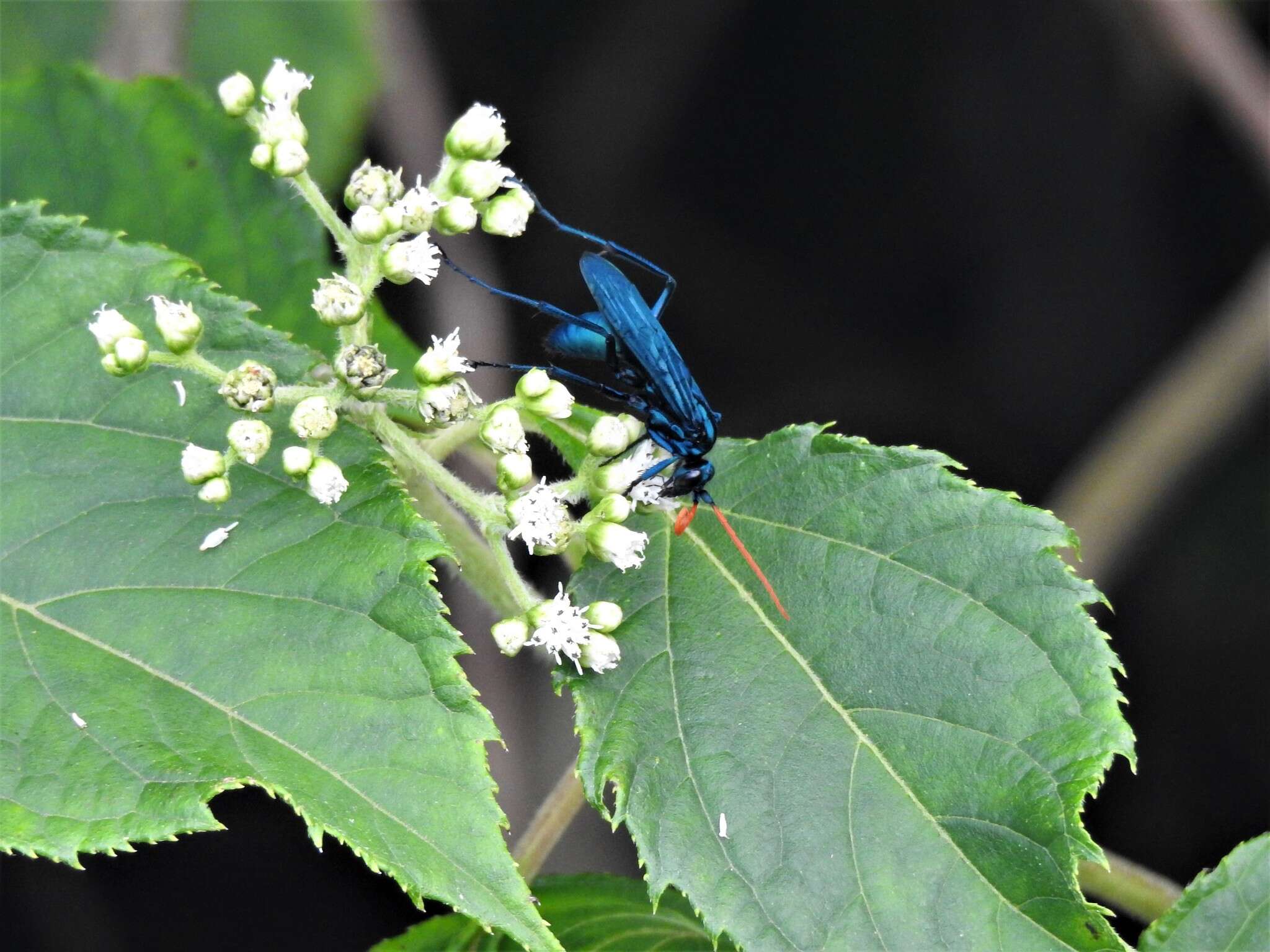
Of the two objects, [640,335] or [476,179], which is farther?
[640,335]

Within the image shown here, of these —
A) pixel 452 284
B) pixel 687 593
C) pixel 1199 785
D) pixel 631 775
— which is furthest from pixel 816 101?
pixel 631 775

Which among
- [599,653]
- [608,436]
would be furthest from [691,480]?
[599,653]

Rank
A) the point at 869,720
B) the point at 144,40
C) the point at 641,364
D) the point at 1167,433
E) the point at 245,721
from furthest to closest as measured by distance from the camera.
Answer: the point at 1167,433 < the point at 144,40 < the point at 641,364 < the point at 869,720 < the point at 245,721

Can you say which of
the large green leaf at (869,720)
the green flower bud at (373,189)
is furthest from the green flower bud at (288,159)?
the large green leaf at (869,720)

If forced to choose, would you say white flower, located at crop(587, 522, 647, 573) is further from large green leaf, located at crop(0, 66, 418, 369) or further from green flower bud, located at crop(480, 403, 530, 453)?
large green leaf, located at crop(0, 66, 418, 369)

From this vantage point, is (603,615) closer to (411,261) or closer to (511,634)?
(511,634)

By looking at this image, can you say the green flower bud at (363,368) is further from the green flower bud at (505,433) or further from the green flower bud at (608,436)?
the green flower bud at (608,436)

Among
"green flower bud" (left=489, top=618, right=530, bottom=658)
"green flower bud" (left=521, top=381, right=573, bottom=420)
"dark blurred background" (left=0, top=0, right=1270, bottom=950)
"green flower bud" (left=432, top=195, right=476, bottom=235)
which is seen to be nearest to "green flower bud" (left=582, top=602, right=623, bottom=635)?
"green flower bud" (left=489, top=618, right=530, bottom=658)

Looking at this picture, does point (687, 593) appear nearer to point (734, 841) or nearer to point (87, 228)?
point (734, 841)
